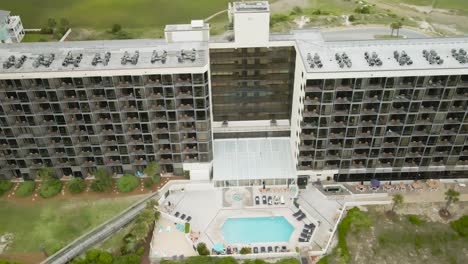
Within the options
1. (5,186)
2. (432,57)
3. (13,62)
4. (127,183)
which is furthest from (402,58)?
(5,186)

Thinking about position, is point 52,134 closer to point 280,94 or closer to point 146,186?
point 146,186

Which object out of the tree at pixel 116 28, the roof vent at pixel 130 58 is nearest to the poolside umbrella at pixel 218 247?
the roof vent at pixel 130 58

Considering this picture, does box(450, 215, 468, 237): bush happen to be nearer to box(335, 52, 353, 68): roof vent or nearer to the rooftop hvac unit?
box(335, 52, 353, 68): roof vent

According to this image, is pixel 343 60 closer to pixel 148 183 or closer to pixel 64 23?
pixel 148 183

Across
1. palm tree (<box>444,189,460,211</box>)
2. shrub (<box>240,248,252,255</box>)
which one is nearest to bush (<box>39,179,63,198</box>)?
shrub (<box>240,248,252,255</box>)

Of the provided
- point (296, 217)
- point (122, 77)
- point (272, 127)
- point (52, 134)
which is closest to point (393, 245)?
point (296, 217)
